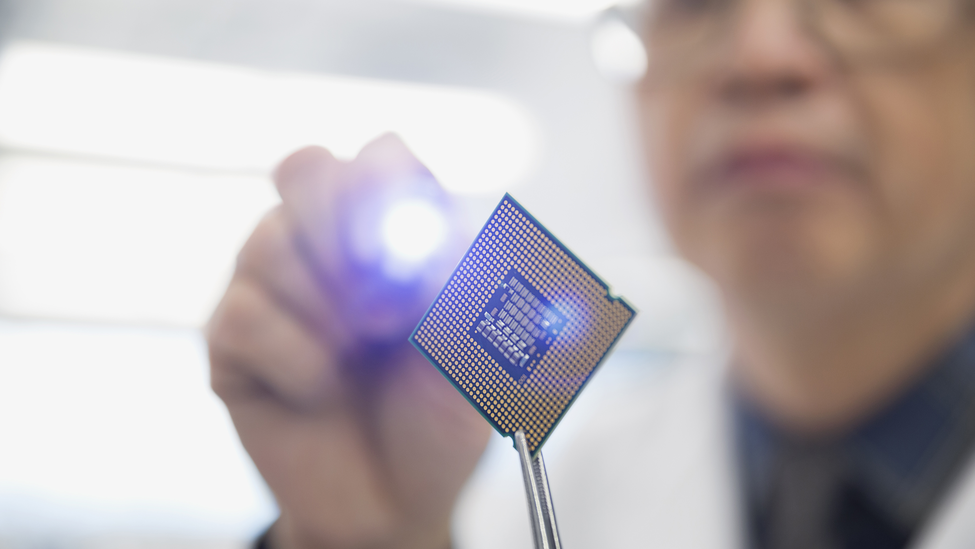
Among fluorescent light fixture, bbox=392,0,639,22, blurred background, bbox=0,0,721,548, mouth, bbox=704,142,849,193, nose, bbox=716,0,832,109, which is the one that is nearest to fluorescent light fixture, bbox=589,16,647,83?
blurred background, bbox=0,0,721,548

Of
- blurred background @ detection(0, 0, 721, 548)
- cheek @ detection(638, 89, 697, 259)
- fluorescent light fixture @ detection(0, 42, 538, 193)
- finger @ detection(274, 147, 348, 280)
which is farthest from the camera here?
fluorescent light fixture @ detection(0, 42, 538, 193)

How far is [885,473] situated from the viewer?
0.84 m

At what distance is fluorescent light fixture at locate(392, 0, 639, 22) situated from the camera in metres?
1.29

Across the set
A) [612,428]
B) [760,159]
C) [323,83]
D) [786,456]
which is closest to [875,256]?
[760,159]

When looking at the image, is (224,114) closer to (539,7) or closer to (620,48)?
(539,7)

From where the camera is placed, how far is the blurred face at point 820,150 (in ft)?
2.12

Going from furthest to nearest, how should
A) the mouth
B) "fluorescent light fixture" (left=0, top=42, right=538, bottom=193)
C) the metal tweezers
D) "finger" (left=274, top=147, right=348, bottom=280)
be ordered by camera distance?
1. "fluorescent light fixture" (left=0, top=42, right=538, bottom=193)
2. the mouth
3. "finger" (left=274, top=147, right=348, bottom=280)
4. the metal tweezers

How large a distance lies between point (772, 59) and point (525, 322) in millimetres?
575

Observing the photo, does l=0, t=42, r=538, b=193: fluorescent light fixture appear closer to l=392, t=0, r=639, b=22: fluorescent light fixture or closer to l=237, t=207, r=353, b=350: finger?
l=392, t=0, r=639, b=22: fluorescent light fixture

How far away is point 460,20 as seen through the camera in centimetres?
145

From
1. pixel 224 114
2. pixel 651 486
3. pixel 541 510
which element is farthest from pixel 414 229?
pixel 224 114

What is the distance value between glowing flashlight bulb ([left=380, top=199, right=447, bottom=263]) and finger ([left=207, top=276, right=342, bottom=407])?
0.09 meters

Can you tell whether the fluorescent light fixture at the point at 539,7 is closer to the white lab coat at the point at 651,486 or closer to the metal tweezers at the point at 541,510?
the white lab coat at the point at 651,486

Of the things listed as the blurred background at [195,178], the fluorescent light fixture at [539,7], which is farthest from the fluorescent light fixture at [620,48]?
the fluorescent light fixture at [539,7]
